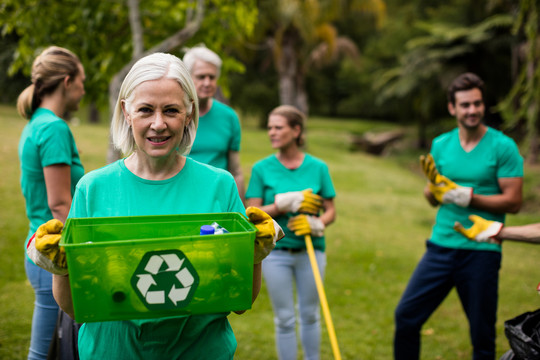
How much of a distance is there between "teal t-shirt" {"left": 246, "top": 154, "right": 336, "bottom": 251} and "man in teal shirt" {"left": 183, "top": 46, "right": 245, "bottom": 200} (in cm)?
28

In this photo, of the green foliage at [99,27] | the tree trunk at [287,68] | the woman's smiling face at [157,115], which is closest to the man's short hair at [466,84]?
the woman's smiling face at [157,115]

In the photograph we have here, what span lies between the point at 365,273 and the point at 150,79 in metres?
6.06

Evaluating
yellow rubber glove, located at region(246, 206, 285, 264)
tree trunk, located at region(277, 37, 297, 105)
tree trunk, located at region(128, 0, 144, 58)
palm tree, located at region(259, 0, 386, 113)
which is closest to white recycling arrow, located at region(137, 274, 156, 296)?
yellow rubber glove, located at region(246, 206, 285, 264)

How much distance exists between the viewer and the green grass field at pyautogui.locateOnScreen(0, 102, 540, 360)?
4746 mm

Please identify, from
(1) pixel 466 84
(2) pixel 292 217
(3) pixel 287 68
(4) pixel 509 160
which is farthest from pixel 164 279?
(3) pixel 287 68

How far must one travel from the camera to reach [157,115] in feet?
5.76

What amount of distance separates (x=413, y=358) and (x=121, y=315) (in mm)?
2600

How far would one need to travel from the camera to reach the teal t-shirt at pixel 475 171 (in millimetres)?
3311

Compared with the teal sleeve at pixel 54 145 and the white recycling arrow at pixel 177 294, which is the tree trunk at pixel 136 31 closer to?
the teal sleeve at pixel 54 145

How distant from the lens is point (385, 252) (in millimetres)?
8391

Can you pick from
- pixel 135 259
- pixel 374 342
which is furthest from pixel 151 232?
pixel 374 342

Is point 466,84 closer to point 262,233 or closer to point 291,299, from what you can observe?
point 291,299

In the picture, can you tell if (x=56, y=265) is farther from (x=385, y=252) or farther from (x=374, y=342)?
(x=385, y=252)

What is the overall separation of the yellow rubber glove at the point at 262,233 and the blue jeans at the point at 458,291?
6.74 ft
